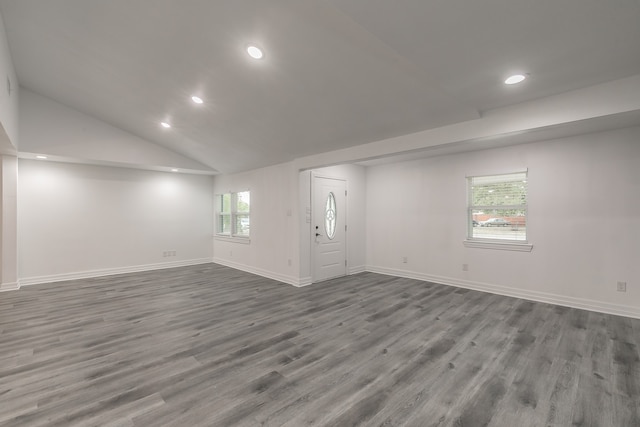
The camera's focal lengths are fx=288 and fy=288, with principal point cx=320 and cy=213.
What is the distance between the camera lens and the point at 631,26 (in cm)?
186

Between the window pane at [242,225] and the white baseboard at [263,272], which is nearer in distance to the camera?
the white baseboard at [263,272]

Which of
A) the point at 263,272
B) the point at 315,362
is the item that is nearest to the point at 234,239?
the point at 263,272

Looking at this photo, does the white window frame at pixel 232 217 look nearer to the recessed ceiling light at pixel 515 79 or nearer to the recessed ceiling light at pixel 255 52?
the recessed ceiling light at pixel 255 52

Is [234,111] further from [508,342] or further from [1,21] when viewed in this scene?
[508,342]

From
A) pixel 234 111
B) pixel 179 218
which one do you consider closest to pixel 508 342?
pixel 234 111

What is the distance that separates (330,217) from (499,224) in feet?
9.93

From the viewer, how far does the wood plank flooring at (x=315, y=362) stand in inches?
76.5

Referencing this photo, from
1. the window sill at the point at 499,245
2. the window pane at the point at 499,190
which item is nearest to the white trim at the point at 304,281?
the window sill at the point at 499,245

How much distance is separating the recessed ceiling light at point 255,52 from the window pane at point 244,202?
414 centimetres

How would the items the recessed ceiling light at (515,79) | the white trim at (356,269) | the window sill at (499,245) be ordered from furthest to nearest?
the white trim at (356,269) → the window sill at (499,245) → the recessed ceiling light at (515,79)

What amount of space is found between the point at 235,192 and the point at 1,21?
4536 millimetres

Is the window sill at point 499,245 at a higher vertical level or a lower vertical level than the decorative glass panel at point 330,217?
lower

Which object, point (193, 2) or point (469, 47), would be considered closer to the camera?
point (469, 47)

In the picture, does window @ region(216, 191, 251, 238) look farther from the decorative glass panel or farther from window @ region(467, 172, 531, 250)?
window @ region(467, 172, 531, 250)
